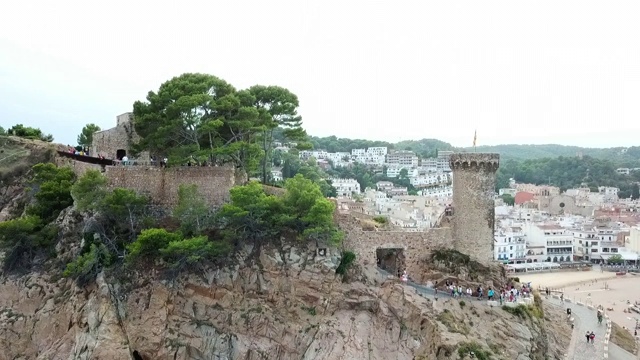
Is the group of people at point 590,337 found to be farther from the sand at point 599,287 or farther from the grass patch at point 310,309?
the sand at point 599,287

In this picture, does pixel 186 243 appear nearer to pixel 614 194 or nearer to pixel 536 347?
pixel 536 347

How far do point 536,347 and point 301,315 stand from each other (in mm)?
10242

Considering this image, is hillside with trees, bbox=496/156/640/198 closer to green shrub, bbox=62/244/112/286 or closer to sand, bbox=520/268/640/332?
sand, bbox=520/268/640/332

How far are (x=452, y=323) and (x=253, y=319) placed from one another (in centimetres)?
827

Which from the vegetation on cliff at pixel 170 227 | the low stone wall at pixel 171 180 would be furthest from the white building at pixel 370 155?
the vegetation on cliff at pixel 170 227

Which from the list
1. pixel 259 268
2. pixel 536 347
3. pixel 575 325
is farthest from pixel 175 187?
pixel 575 325

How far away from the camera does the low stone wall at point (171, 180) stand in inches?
1072

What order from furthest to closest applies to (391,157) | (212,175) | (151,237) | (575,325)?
(391,157) → (575,325) → (212,175) → (151,237)

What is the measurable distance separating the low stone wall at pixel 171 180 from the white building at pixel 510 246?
139 ft

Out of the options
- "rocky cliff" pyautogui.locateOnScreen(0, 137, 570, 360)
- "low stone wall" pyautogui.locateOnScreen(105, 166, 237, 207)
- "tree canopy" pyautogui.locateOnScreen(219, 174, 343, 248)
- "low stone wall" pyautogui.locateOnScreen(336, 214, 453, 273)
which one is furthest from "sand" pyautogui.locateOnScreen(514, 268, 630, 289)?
"low stone wall" pyautogui.locateOnScreen(105, 166, 237, 207)

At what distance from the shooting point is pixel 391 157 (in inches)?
5458

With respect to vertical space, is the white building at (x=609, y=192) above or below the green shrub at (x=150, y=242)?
below

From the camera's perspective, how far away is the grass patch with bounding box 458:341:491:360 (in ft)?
74.7

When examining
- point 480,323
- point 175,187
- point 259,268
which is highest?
point 175,187
